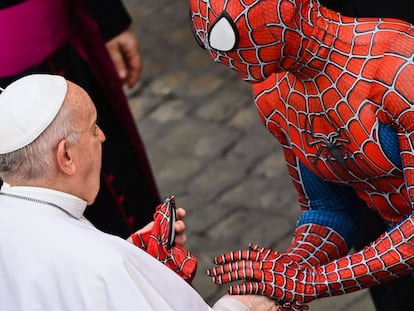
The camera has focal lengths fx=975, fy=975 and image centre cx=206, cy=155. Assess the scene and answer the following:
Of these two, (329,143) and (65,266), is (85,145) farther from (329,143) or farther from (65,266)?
(329,143)

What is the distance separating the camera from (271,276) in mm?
2285

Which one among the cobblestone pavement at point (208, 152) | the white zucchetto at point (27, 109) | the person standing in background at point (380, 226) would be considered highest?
the white zucchetto at point (27, 109)

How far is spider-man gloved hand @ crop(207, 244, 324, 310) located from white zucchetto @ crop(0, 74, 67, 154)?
542 mm

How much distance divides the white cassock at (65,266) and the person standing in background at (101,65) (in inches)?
37.6

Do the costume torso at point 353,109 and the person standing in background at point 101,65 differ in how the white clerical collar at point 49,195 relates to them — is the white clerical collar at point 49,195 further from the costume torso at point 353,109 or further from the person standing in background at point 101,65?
the person standing in background at point 101,65

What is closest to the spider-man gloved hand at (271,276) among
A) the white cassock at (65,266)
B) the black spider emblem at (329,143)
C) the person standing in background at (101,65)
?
the white cassock at (65,266)

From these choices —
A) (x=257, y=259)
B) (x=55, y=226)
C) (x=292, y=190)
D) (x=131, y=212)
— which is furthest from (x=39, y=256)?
(x=292, y=190)

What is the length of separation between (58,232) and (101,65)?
1.31 m

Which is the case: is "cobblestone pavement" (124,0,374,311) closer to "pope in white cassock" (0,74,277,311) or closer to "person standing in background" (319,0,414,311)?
"person standing in background" (319,0,414,311)

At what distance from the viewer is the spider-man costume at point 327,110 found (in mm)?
2057

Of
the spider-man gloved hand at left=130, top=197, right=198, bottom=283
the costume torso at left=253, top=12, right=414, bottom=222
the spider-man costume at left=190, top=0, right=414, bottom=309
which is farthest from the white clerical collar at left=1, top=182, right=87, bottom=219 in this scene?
the costume torso at left=253, top=12, right=414, bottom=222

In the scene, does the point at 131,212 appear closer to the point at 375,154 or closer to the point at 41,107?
the point at 41,107

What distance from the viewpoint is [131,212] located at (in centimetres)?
362

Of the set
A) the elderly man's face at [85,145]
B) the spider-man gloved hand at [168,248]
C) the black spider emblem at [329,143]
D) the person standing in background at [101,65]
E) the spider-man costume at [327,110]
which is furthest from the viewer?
the person standing in background at [101,65]
